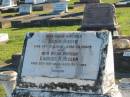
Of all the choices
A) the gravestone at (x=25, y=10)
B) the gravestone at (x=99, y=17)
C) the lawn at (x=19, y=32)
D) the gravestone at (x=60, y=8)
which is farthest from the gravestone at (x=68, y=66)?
the gravestone at (x=25, y=10)

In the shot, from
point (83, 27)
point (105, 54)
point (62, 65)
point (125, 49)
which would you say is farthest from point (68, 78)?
point (83, 27)

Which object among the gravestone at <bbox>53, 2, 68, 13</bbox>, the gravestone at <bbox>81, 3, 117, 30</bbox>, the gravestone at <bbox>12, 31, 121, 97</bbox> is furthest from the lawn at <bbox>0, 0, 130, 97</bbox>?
the gravestone at <bbox>53, 2, 68, 13</bbox>

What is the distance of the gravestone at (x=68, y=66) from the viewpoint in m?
6.44

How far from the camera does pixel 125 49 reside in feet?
36.9

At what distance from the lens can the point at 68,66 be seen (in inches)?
260

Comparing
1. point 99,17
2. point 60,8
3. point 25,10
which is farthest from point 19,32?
point 25,10

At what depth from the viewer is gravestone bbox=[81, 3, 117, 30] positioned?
13.9 metres

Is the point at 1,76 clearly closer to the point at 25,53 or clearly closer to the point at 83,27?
the point at 25,53

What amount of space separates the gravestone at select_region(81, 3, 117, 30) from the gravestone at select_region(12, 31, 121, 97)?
280 inches

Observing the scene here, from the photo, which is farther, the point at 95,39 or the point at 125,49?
the point at 125,49

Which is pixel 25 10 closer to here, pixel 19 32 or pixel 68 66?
pixel 19 32

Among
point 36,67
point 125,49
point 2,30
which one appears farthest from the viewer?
point 2,30

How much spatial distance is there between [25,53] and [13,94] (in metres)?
0.62

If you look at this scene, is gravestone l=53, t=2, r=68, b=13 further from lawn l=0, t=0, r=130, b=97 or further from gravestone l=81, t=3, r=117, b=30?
gravestone l=81, t=3, r=117, b=30
